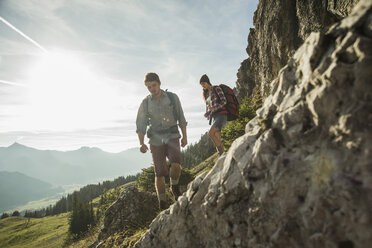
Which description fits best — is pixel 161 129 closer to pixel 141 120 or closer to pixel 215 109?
pixel 141 120

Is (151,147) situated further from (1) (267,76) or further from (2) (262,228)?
(1) (267,76)

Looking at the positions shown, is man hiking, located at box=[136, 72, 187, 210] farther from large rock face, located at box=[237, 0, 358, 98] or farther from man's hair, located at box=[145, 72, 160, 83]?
large rock face, located at box=[237, 0, 358, 98]

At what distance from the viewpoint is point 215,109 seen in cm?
730

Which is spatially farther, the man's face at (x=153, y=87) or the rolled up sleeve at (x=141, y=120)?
the rolled up sleeve at (x=141, y=120)

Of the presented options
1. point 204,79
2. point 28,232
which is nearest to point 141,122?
point 204,79

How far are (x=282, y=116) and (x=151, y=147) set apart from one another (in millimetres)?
4469

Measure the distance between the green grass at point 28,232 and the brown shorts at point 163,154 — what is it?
128 m

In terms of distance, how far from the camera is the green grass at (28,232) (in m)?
102

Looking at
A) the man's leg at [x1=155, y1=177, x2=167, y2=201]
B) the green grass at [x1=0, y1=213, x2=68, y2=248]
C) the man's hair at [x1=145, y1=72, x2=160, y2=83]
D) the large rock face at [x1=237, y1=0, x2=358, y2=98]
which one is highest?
the large rock face at [x1=237, y1=0, x2=358, y2=98]

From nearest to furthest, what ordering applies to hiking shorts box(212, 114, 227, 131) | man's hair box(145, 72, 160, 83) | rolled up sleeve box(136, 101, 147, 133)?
man's hair box(145, 72, 160, 83), rolled up sleeve box(136, 101, 147, 133), hiking shorts box(212, 114, 227, 131)

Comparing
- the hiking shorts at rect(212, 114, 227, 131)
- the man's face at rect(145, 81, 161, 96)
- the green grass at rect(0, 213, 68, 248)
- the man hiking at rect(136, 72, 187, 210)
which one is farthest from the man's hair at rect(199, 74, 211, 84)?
the green grass at rect(0, 213, 68, 248)

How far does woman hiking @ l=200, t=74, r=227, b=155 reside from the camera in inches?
285

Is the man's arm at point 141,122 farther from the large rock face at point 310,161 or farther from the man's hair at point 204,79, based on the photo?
the large rock face at point 310,161

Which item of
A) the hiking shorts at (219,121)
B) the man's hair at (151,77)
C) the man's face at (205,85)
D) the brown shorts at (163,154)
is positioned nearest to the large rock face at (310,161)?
the brown shorts at (163,154)
